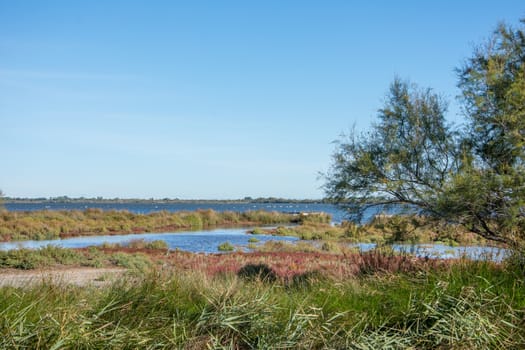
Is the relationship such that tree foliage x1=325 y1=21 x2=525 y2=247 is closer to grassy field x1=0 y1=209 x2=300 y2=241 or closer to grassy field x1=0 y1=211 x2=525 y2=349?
grassy field x1=0 y1=211 x2=525 y2=349

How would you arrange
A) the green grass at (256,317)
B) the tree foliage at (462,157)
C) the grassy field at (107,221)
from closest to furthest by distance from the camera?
the green grass at (256,317) < the tree foliage at (462,157) < the grassy field at (107,221)

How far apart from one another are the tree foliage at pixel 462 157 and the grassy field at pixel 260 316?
370cm

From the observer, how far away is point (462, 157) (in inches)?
505

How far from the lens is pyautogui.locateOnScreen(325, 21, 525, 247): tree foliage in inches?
432

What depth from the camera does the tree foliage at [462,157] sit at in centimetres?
1097

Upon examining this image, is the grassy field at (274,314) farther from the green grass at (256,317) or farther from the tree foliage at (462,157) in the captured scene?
the tree foliage at (462,157)

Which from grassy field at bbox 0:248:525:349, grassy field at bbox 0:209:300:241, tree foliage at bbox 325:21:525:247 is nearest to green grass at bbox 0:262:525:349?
grassy field at bbox 0:248:525:349

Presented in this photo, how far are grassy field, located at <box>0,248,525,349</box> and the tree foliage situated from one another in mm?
3697

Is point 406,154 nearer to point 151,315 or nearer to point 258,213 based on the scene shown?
point 151,315

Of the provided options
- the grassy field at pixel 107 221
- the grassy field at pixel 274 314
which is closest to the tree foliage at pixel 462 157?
the grassy field at pixel 274 314

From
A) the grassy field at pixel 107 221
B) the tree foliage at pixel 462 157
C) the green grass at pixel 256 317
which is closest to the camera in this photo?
the green grass at pixel 256 317

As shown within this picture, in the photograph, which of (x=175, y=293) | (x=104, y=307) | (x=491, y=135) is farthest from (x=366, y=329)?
(x=491, y=135)

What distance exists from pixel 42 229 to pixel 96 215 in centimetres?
1466

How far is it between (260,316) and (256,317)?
0.06m
